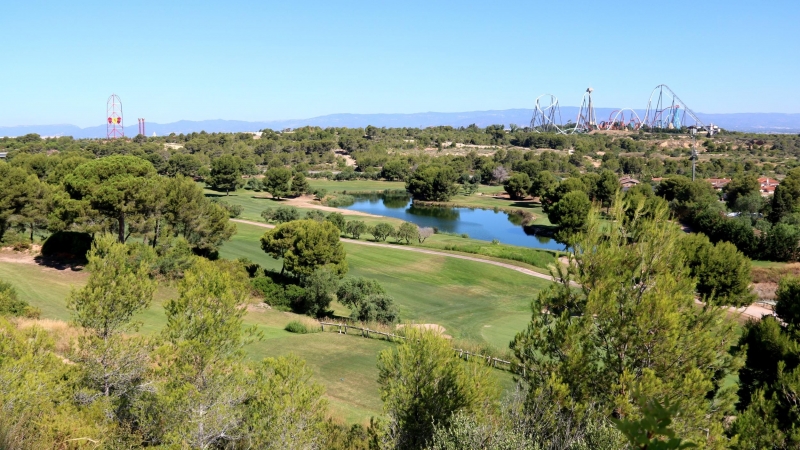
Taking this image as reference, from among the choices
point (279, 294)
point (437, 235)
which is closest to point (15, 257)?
point (279, 294)

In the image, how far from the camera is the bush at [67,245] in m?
35.8

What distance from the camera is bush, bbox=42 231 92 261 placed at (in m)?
35.8

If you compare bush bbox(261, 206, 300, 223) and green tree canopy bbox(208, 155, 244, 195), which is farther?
green tree canopy bbox(208, 155, 244, 195)

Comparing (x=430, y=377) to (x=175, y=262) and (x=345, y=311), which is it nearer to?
(x=345, y=311)

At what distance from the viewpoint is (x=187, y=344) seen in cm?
1262

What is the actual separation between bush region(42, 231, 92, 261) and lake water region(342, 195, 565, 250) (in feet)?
147

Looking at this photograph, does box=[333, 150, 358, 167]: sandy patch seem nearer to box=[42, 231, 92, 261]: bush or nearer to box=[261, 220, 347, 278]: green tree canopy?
box=[261, 220, 347, 278]: green tree canopy

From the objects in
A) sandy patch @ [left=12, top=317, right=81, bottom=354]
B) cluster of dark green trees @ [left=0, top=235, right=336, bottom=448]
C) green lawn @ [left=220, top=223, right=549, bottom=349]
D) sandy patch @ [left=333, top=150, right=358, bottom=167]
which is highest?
sandy patch @ [left=333, top=150, right=358, bottom=167]

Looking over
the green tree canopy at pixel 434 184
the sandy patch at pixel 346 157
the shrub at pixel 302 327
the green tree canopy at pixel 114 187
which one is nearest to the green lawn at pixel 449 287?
the shrub at pixel 302 327

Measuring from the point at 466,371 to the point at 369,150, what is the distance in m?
139

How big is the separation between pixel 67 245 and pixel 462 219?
57.0 meters

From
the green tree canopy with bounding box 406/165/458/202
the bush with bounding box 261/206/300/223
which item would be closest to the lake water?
the green tree canopy with bounding box 406/165/458/202

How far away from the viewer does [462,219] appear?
278 feet

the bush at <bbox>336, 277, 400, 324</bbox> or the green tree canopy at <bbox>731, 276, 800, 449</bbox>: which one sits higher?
the green tree canopy at <bbox>731, 276, 800, 449</bbox>
